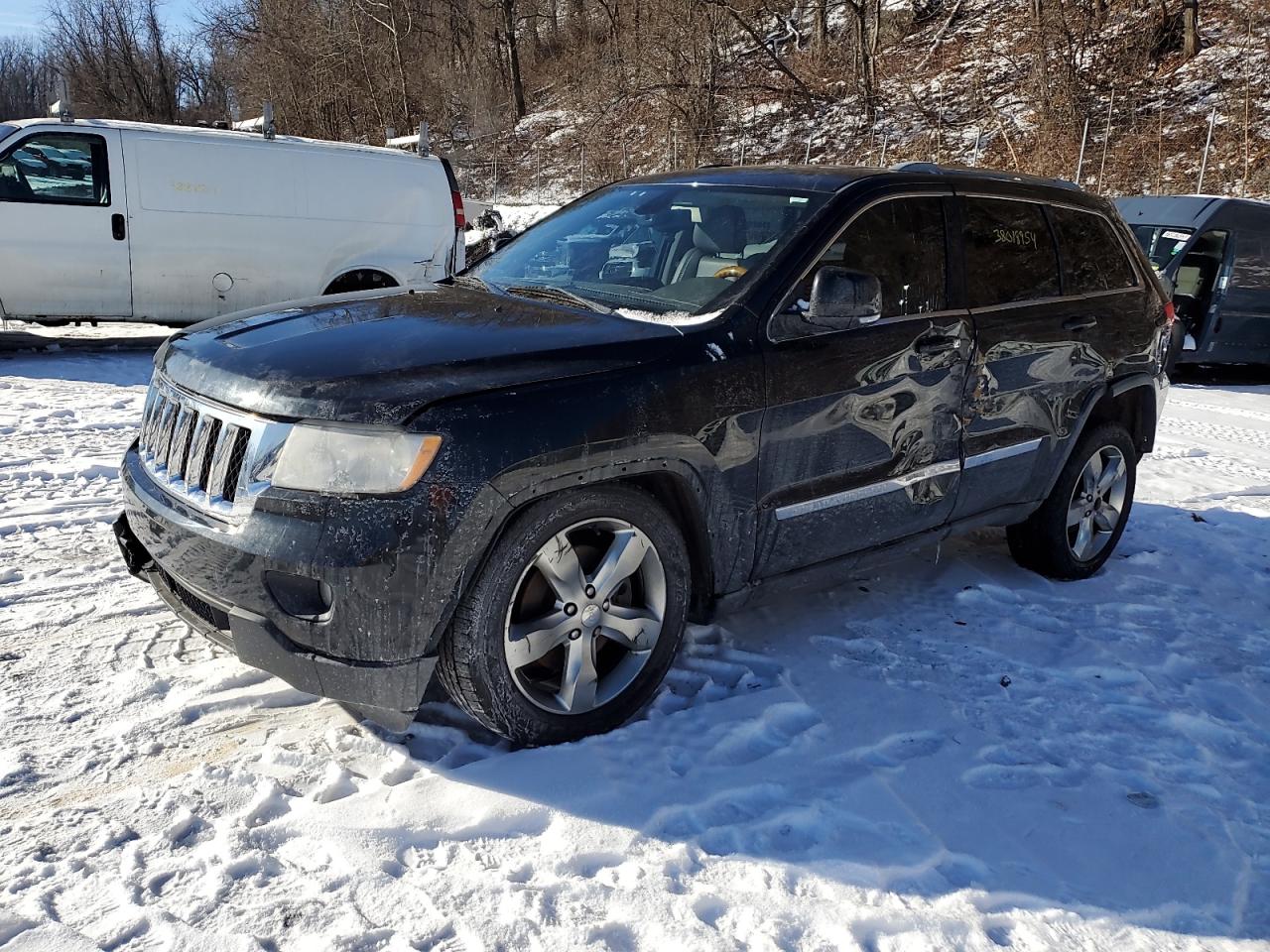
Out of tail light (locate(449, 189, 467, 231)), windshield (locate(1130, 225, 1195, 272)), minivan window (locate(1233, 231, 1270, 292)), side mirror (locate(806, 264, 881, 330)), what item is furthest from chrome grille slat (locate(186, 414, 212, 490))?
minivan window (locate(1233, 231, 1270, 292))

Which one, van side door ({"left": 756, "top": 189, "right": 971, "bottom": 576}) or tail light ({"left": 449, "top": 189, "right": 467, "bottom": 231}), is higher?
tail light ({"left": 449, "top": 189, "right": 467, "bottom": 231})

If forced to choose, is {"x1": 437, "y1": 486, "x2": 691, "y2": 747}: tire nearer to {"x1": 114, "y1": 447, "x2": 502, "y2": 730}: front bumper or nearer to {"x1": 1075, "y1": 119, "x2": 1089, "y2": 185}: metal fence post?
{"x1": 114, "y1": 447, "x2": 502, "y2": 730}: front bumper

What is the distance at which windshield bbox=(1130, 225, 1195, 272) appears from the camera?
11219 mm

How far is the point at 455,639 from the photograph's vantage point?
9.45 ft

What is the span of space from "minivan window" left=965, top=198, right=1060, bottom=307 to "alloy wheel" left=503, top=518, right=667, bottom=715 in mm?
1936

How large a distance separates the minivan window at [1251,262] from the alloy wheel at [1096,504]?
25.3 feet

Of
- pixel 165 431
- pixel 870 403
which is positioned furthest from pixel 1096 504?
pixel 165 431

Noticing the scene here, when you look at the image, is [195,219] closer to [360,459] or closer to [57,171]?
[57,171]

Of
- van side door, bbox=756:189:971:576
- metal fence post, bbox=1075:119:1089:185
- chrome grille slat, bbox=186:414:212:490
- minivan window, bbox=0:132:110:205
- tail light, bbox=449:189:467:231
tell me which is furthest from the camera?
metal fence post, bbox=1075:119:1089:185

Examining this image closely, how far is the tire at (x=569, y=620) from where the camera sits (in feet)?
9.48

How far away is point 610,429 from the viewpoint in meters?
3.00

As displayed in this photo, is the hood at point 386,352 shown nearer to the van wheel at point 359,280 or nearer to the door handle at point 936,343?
the door handle at point 936,343

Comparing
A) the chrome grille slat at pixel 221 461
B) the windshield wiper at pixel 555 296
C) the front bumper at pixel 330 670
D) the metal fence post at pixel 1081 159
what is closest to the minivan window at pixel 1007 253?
the windshield wiper at pixel 555 296

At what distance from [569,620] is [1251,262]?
11.3 meters
